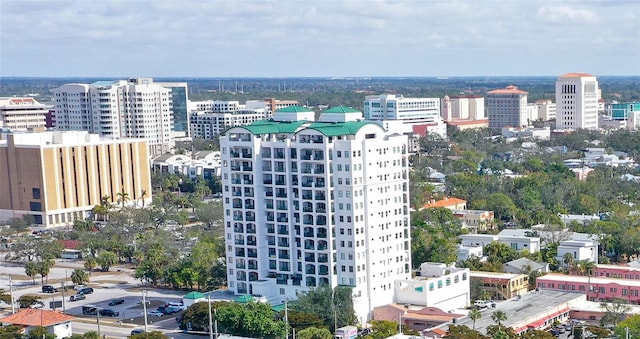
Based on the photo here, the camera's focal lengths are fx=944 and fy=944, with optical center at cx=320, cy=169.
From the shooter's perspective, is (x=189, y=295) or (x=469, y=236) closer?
(x=189, y=295)

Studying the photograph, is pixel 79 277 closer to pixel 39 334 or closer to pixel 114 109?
pixel 39 334

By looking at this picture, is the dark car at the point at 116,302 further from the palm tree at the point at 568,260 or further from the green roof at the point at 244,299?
the palm tree at the point at 568,260

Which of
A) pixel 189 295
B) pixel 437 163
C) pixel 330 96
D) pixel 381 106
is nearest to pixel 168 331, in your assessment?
pixel 189 295

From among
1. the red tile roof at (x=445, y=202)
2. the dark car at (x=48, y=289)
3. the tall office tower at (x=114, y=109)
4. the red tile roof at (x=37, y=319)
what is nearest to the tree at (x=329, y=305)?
the red tile roof at (x=37, y=319)

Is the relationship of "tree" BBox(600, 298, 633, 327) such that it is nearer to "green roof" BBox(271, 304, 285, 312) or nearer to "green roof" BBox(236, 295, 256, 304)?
"green roof" BBox(271, 304, 285, 312)

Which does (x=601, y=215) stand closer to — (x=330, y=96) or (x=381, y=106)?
(x=381, y=106)
